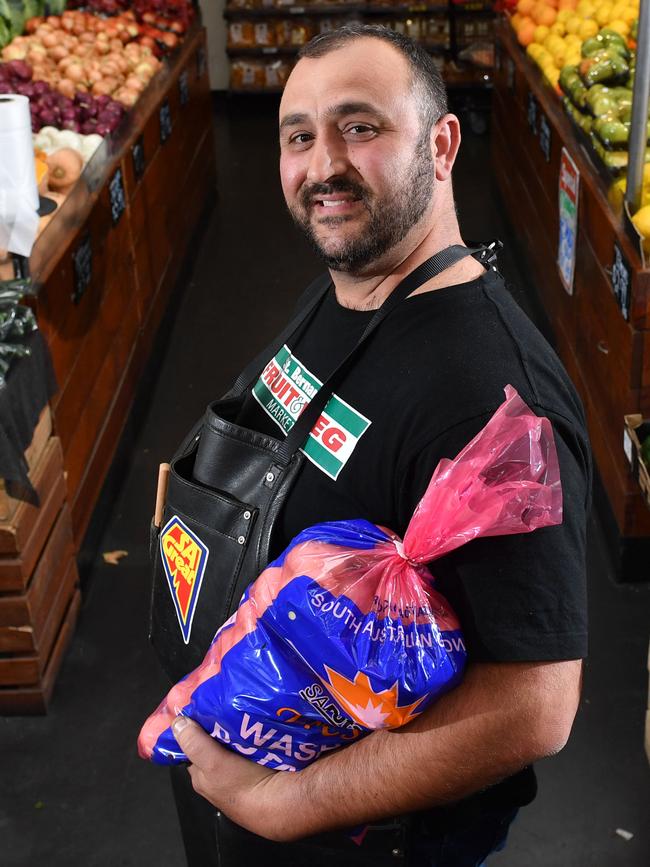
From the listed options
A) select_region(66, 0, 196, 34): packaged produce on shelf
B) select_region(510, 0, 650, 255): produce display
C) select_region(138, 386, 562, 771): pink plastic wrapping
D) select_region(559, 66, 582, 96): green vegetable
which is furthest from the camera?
select_region(66, 0, 196, 34): packaged produce on shelf

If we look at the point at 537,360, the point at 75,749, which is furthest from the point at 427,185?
the point at 75,749

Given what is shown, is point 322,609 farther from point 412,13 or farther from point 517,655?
point 412,13

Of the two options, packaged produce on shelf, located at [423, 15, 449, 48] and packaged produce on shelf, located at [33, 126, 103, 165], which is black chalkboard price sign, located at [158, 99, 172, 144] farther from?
packaged produce on shelf, located at [423, 15, 449, 48]

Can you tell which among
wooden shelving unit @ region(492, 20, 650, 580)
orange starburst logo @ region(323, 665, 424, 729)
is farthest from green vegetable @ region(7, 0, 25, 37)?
orange starburst logo @ region(323, 665, 424, 729)

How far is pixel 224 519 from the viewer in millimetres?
1601

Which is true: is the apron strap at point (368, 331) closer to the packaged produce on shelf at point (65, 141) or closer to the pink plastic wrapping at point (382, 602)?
the pink plastic wrapping at point (382, 602)

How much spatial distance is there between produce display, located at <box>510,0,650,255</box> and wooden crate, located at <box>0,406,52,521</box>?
6.29ft

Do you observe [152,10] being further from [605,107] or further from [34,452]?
[34,452]

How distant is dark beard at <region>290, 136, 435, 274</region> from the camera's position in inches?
60.3

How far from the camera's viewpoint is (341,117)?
1542 mm

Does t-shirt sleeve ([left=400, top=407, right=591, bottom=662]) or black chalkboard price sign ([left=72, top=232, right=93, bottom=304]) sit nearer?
t-shirt sleeve ([left=400, top=407, right=591, bottom=662])

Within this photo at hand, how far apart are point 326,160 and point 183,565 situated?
25.3 inches

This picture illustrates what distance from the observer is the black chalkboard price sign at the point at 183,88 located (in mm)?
6574

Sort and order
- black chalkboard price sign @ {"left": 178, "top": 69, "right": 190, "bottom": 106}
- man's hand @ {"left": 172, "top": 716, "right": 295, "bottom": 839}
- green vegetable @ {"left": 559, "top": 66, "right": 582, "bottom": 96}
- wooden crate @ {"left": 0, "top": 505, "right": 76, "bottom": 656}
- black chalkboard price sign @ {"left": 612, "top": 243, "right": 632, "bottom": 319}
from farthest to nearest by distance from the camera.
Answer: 1. black chalkboard price sign @ {"left": 178, "top": 69, "right": 190, "bottom": 106}
2. green vegetable @ {"left": 559, "top": 66, "right": 582, "bottom": 96}
3. black chalkboard price sign @ {"left": 612, "top": 243, "right": 632, "bottom": 319}
4. wooden crate @ {"left": 0, "top": 505, "right": 76, "bottom": 656}
5. man's hand @ {"left": 172, "top": 716, "right": 295, "bottom": 839}
